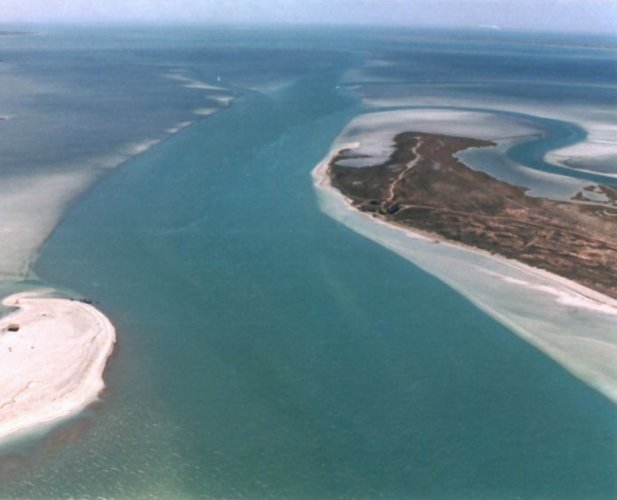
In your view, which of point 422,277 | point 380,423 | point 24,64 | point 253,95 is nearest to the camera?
point 380,423

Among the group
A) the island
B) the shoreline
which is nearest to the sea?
the shoreline

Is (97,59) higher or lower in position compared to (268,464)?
higher

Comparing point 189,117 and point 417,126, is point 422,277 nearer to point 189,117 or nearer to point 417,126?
point 417,126

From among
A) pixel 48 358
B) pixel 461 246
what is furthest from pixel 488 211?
pixel 48 358

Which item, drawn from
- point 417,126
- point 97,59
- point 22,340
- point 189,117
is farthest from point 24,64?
point 22,340

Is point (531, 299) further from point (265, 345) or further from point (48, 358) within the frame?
point (48, 358)

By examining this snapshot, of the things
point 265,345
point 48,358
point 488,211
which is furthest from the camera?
point 488,211

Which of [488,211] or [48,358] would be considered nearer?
[48,358]
